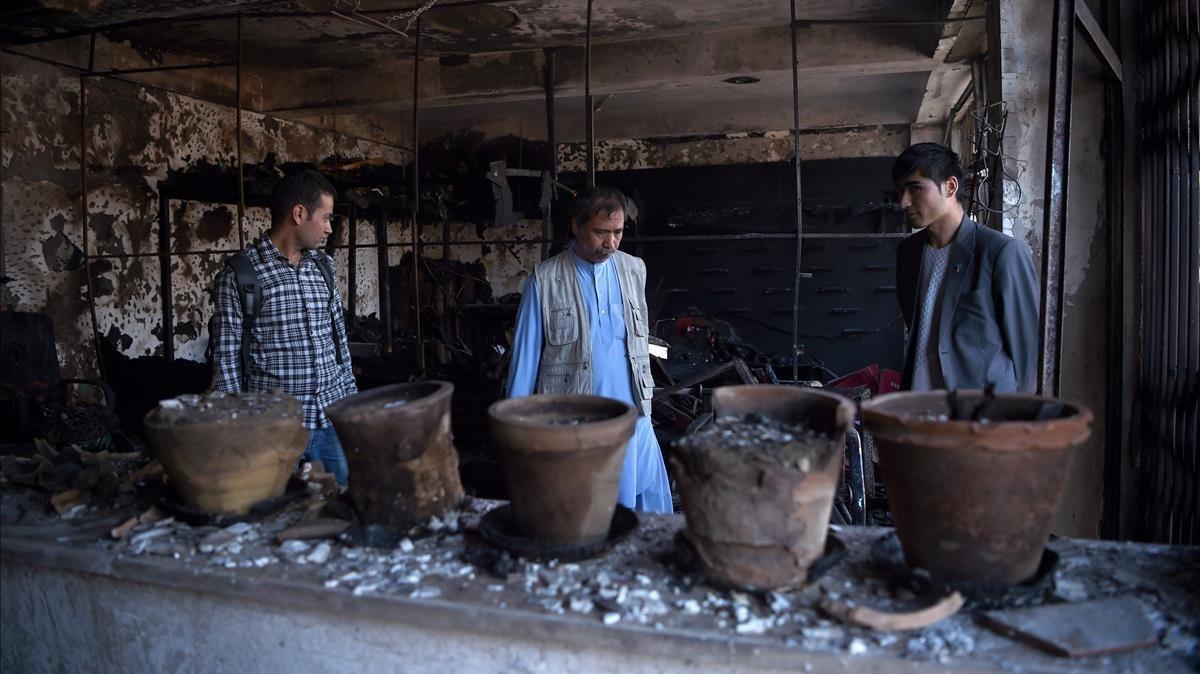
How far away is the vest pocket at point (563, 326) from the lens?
3.02m

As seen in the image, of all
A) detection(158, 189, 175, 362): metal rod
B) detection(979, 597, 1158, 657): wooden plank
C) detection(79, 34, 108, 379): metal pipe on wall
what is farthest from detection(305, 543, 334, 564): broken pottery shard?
detection(158, 189, 175, 362): metal rod

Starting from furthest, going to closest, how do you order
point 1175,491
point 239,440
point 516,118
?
point 516,118 → point 1175,491 → point 239,440

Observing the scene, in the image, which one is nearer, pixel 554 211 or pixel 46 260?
pixel 46 260

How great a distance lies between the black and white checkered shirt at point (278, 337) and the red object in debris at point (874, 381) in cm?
353

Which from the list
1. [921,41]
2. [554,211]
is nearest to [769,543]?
[554,211]

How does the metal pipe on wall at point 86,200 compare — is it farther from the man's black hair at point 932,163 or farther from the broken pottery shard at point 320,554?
the man's black hair at point 932,163

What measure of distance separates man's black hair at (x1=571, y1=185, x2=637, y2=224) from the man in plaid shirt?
41.8 inches

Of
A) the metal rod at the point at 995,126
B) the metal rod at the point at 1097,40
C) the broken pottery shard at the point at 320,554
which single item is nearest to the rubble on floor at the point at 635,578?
the broken pottery shard at the point at 320,554

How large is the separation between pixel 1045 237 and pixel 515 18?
416cm

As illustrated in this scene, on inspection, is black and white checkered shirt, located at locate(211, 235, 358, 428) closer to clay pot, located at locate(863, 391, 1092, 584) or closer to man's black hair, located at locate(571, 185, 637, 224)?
man's black hair, located at locate(571, 185, 637, 224)

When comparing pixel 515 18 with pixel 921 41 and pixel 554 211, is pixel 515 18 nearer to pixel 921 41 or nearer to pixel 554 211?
pixel 554 211

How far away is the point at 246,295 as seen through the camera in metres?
3.00

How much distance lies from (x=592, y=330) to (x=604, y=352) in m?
0.10

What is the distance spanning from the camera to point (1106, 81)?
11.4 ft
